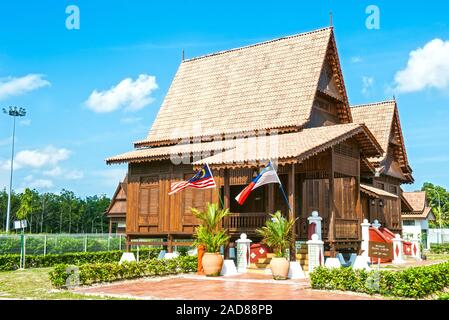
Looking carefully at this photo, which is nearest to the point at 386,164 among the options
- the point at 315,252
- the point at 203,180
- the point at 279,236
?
the point at 315,252

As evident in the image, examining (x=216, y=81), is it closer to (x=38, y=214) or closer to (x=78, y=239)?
(x=78, y=239)

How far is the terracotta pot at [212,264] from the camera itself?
1806 centimetres

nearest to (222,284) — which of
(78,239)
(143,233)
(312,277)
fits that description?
(312,277)

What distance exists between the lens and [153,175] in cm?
2556

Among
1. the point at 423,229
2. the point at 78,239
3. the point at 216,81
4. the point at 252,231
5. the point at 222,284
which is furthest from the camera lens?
the point at 423,229

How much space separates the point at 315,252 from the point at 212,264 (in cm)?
349

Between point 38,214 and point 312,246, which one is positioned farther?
point 38,214

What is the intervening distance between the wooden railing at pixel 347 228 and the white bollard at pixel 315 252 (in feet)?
7.28

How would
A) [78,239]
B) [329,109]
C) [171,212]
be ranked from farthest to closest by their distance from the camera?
[78,239] → [329,109] → [171,212]

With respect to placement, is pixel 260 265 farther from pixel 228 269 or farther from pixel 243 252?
pixel 228 269

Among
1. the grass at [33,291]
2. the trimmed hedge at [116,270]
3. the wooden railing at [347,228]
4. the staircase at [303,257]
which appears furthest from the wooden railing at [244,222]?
the grass at [33,291]

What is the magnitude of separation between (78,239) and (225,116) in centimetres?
1263

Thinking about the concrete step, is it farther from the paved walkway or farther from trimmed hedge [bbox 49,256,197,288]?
trimmed hedge [bbox 49,256,197,288]

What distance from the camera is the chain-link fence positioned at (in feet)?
89.4
